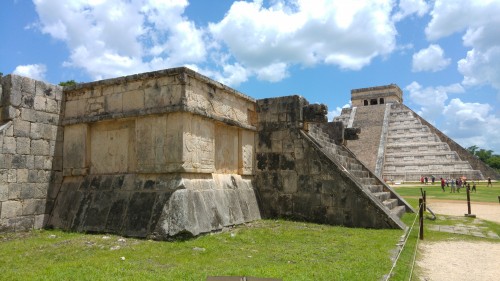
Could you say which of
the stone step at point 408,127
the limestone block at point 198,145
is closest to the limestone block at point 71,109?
the limestone block at point 198,145

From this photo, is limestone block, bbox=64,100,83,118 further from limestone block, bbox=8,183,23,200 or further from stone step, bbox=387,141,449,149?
stone step, bbox=387,141,449,149

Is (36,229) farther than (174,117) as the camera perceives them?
Yes

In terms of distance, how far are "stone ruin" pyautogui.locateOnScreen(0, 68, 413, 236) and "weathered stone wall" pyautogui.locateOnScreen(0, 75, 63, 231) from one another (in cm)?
2

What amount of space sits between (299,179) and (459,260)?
392 centimetres

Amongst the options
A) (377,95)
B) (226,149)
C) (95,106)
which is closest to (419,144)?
(377,95)

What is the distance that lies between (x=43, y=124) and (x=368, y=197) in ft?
22.3

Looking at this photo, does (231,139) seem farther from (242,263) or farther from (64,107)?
(242,263)

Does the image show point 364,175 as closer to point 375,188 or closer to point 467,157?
point 375,188

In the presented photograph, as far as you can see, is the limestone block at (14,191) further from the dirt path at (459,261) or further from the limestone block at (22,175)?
the dirt path at (459,261)

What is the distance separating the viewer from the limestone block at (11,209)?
22.9 feet

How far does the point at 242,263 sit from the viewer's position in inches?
195

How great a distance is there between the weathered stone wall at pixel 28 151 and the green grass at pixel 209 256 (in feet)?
1.71

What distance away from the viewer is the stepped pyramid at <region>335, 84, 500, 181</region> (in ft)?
118

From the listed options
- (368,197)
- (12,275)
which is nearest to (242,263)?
(12,275)
